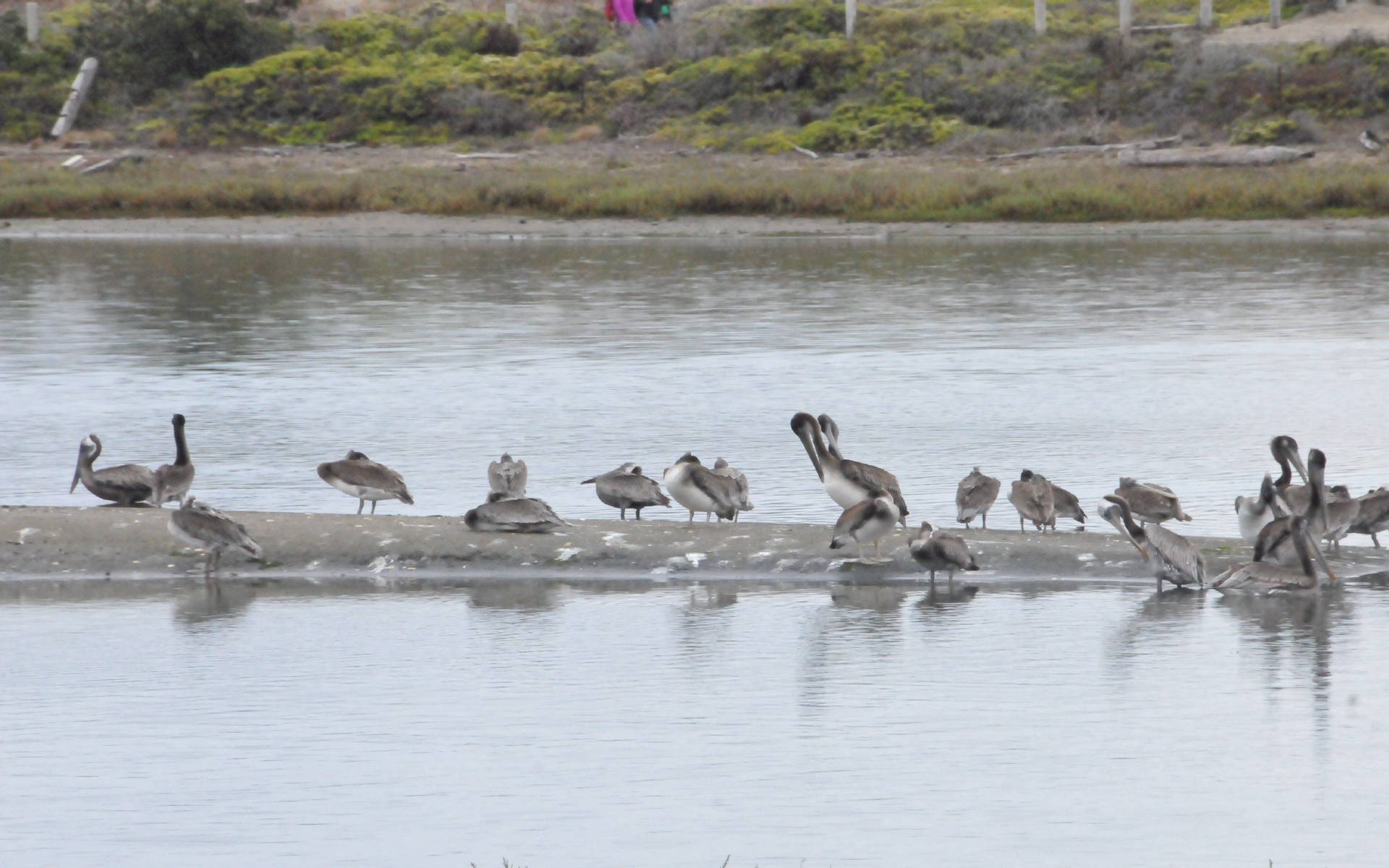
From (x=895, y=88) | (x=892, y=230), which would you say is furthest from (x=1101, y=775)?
(x=895, y=88)

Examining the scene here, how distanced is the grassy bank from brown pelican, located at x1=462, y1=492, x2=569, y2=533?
25.2m

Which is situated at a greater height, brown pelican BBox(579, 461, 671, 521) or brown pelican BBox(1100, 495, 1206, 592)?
brown pelican BBox(579, 461, 671, 521)

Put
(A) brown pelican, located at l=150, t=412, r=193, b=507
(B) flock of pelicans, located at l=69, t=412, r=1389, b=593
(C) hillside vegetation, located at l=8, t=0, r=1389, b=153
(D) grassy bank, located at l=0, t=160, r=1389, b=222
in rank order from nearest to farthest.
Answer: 1. (B) flock of pelicans, located at l=69, t=412, r=1389, b=593
2. (A) brown pelican, located at l=150, t=412, r=193, b=507
3. (D) grassy bank, located at l=0, t=160, r=1389, b=222
4. (C) hillside vegetation, located at l=8, t=0, r=1389, b=153

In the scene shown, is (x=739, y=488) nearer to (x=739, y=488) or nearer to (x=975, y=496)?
(x=739, y=488)

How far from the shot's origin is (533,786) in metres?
7.17

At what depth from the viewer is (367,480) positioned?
1173 centimetres

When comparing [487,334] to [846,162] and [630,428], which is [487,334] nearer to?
[630,428]

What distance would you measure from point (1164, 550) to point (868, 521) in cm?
136

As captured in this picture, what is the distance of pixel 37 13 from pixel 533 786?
53.3 meters

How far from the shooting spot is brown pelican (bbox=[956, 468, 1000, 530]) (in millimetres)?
11094

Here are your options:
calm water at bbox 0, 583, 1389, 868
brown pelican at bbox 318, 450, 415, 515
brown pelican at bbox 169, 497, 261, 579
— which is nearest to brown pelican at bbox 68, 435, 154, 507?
brown pelican at bbox 318, 450, 415, 515

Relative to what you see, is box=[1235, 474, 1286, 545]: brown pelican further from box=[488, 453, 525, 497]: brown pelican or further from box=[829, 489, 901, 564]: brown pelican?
box=[488, 453, 525, 497]: brown pelican

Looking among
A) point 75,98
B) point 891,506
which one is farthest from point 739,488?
point 75,98

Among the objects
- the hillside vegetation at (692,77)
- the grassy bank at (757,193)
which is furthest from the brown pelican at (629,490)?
the hillside vegetation at (692,77)
